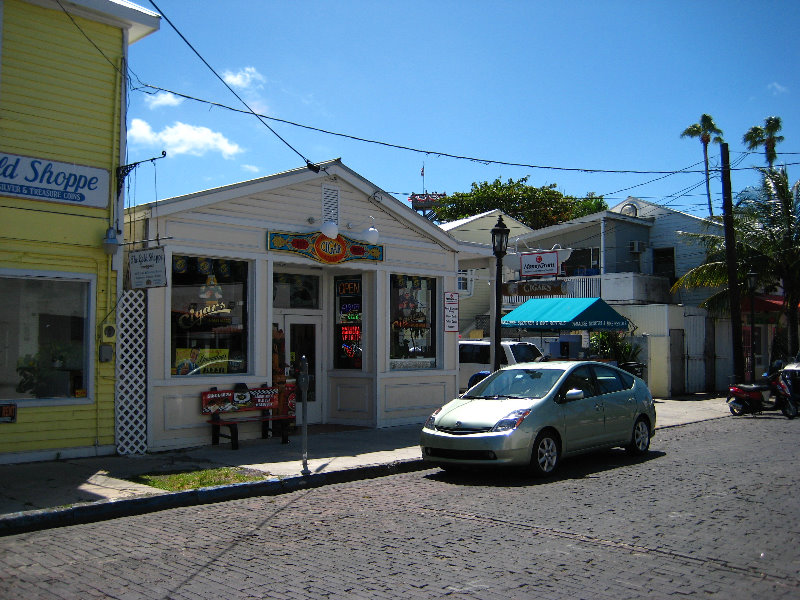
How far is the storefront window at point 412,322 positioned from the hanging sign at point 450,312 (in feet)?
0.82

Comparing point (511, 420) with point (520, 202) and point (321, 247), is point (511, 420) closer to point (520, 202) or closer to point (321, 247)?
point (321, 247)

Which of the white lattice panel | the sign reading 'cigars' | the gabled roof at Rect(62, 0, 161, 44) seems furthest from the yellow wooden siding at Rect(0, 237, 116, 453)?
the sign reading 'cigars'

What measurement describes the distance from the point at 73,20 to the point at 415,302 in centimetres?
785

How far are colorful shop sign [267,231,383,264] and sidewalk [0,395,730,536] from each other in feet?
10.4

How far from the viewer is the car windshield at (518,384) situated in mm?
10219

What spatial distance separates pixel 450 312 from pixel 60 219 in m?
7.84

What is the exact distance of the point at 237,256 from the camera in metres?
12.1

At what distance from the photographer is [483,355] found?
63.9 ft

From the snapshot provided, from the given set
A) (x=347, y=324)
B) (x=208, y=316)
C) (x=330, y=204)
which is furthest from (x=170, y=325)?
(x=347, y=324)

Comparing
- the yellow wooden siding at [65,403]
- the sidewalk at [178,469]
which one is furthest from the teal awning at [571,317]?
the yellow wooden siding at [65,403]

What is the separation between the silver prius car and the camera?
30.6ft

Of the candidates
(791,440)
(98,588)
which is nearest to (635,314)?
(791,440)

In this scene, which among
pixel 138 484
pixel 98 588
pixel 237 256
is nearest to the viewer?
pixel 98 588

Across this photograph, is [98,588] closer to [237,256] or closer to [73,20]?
[237,256]
